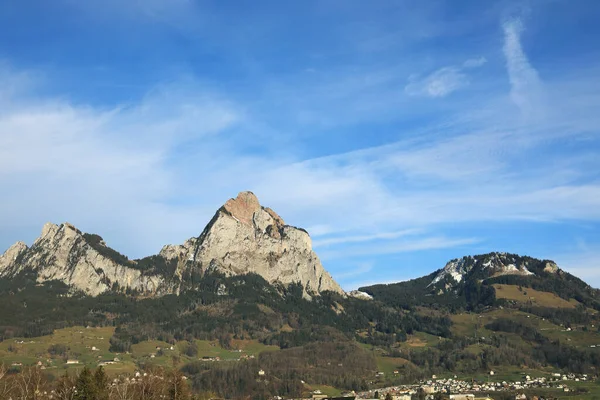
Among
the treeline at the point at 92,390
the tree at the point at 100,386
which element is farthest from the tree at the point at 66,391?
the tree at the point at 100,386

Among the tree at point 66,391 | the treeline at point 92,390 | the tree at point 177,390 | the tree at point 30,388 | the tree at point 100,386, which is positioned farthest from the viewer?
the tree at point 177,390

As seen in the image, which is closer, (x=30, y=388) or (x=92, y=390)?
(x=92, y=390)

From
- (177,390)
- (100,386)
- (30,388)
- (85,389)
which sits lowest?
(177,390)

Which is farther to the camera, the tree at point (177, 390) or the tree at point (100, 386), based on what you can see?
the tree at point (177, 390)

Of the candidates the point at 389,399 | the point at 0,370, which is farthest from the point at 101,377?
the point at 389,399

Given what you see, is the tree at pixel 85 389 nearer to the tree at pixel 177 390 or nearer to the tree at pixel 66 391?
the tree at pixel 66 391

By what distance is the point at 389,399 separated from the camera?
196000 millimetres

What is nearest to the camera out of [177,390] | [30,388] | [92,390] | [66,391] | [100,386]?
[92,390]

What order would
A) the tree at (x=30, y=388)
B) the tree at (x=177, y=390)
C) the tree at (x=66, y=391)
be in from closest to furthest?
the tree at (x=30, y=388) < the tree at (x=66, y=391) < the tree at (x=177, y=390)

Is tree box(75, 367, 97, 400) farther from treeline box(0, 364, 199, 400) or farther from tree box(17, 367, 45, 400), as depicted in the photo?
tree box(17, 367, 45, 400)

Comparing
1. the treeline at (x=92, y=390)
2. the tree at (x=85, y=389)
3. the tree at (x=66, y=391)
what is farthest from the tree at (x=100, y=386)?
the tree at (x=66, y=391)

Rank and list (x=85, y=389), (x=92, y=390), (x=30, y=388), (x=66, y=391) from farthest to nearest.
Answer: (x=30, y=388), (x=66, y=391), (x=92, y=390), (x=85, y=389)

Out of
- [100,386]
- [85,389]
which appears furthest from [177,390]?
[85,389]

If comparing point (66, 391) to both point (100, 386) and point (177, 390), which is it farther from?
point (177, 390)
